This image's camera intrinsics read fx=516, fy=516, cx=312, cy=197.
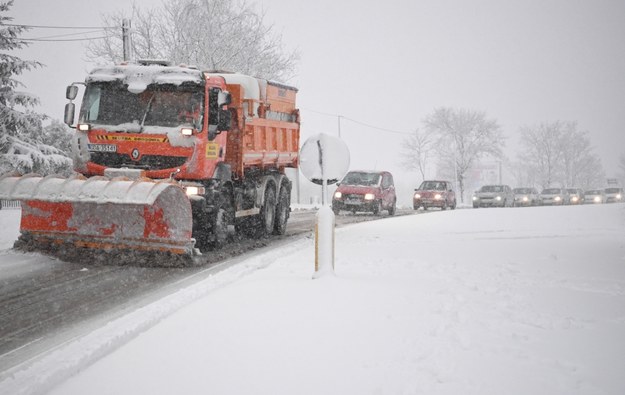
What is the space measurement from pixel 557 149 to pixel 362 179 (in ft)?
239

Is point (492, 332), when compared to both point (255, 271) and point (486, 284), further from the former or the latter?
point (255, 271)

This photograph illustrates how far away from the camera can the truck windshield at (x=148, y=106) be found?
909cm

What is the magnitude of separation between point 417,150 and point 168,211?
210ft

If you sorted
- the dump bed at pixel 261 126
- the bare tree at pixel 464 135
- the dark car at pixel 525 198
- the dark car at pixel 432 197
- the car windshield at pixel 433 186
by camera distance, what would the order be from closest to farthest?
the dump bed at pixel 261 126
the dark car at pixel 432 197
the car windshield at pixel 433 186
the dark car at pixel 525 198
the bare tree at pixel 464 135

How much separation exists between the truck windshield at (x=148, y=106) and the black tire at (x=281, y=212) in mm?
4761

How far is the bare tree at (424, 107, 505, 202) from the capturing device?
68.1 m

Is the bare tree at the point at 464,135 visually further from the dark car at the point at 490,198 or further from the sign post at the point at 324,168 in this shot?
the sign post at the point at 324,168

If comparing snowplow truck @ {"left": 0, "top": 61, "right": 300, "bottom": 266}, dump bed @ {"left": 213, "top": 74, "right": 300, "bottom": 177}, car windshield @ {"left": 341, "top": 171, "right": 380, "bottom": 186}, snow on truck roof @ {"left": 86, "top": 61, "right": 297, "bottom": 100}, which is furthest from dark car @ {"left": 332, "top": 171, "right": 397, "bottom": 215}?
snow on truck roof @ {"left": 86, "top": 61, "right": 297, "bottom": 100}

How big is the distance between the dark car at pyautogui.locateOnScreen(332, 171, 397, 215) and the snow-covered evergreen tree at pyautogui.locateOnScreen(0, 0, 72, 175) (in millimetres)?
12658

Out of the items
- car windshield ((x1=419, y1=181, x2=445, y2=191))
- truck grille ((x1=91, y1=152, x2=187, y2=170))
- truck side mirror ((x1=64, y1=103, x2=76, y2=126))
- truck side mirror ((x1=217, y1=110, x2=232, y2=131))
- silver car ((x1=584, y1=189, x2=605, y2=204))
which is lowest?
silver car ((x1=584, y1=189, x2=605, y2=204))

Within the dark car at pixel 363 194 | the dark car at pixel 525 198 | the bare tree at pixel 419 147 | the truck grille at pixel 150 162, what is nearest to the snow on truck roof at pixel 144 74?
the truck grille at pixel 150 162

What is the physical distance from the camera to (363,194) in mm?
21562

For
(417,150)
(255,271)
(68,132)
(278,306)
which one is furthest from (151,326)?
(417,150)

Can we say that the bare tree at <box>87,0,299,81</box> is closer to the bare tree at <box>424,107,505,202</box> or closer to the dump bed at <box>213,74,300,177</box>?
the dump bed at <box>213,74,300,177</box>
